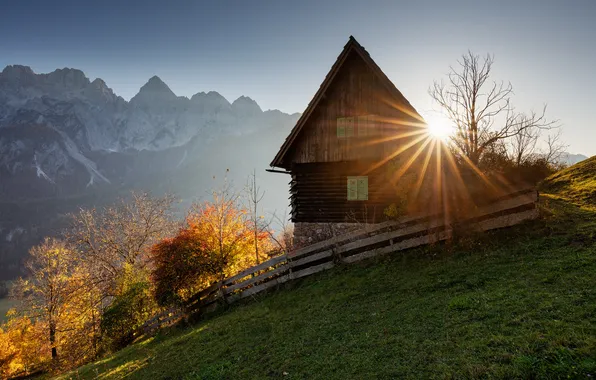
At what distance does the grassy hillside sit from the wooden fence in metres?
0.49

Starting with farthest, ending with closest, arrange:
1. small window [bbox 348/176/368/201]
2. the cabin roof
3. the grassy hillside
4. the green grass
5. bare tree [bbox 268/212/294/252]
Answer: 1. the green grass
2. bare tree [bbox 268/212/294/252]
3. small window [bbox 348/176/368/201]
4. the cabin roof
5. the grassy hillside

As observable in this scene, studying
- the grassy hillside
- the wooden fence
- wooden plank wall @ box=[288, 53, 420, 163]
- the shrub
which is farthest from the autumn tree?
wooden plank wall @ box=[288, 53, 420, 163]

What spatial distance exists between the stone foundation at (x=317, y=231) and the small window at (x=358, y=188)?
1.67 meters

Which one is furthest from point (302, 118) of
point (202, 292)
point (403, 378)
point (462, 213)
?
point (403, 378)

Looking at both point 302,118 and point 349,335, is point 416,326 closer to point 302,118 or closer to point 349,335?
point 349,335

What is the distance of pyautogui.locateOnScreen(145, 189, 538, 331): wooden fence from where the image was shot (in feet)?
38.5

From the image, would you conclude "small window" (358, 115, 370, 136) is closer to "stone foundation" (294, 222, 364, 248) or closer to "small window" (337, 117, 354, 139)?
"small window" (337, 117, 354, 139)

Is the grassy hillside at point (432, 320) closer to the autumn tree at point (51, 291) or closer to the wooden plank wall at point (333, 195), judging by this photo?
the wooden plank wall at point (333, 195)

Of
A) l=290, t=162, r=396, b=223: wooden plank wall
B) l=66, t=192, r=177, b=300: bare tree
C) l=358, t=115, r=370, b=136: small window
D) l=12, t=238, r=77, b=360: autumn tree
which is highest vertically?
l=358, t=115, r=370, b=136: small window

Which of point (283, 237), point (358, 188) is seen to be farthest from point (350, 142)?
point (283, 237)

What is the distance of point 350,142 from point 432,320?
12.5m

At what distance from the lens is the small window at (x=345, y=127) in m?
18.7

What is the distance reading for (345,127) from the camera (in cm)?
1883

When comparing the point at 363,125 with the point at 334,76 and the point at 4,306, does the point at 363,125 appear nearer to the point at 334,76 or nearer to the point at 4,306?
the point at 334,76
